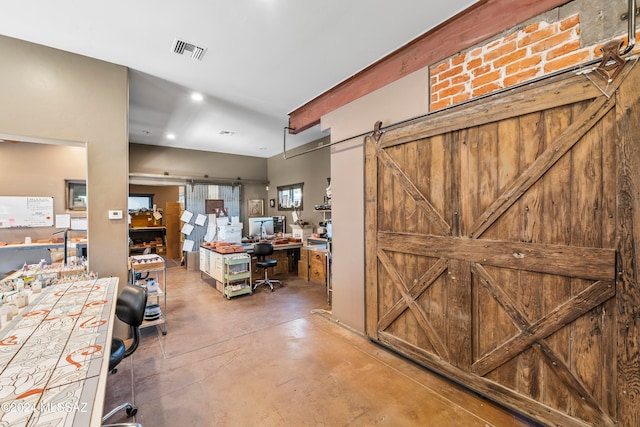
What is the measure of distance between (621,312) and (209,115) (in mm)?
5097

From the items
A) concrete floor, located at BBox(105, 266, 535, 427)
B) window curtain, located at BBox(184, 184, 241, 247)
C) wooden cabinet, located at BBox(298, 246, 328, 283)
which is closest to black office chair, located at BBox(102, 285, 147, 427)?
concrete floor, located at BBox(105, 266, 535, 427)

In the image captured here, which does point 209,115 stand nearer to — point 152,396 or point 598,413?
point 152,396

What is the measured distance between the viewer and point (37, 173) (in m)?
4.20

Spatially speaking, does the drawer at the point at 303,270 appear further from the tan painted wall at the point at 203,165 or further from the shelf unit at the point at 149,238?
the shelf unit at the point at 149,238

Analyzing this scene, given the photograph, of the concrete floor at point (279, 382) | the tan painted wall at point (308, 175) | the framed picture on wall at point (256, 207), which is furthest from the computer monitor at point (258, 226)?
the concrete floor at point (279, 382)

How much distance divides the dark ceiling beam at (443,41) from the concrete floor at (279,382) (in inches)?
113

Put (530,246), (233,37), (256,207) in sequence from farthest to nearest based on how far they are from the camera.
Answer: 1. (256,207)
2. (233,37)
3. (530,246)

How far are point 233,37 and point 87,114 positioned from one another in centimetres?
177

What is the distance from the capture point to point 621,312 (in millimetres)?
1523

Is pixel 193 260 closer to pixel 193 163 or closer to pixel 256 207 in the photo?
pixel 256 207

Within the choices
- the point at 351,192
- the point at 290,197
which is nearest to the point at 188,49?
the point at 351,192

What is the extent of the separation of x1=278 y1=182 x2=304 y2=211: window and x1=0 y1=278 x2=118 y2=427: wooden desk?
4.88 meters

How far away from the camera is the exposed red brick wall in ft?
5.65

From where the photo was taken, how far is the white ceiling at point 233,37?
208 centimetres
